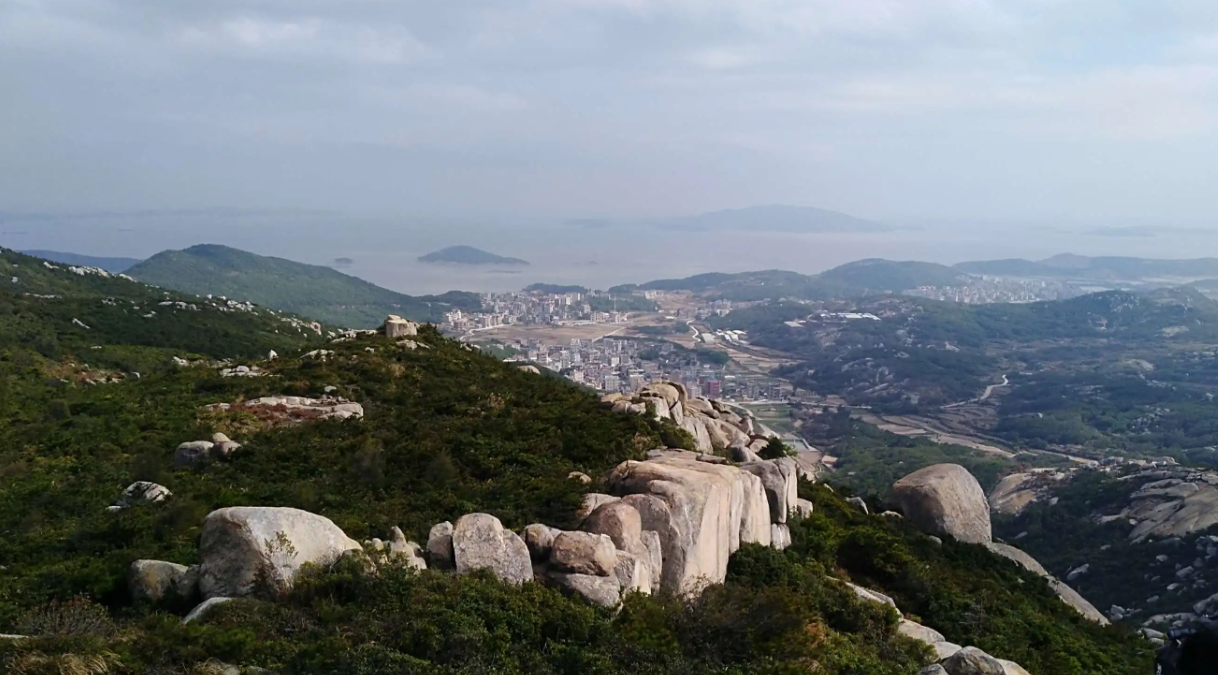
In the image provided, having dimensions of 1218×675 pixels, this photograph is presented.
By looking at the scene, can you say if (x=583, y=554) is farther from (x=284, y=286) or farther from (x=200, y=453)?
(x=284, y=286)

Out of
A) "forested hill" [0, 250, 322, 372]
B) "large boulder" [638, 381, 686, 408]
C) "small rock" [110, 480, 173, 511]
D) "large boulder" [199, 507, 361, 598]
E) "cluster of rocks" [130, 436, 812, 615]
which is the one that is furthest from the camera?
"forested hill" [0, 250, 322, 372]

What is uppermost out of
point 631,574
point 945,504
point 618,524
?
point 618,524

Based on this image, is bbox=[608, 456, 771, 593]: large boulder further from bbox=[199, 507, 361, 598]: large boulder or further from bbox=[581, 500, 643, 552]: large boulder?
bbox=[199, 507, 361, 598]: large boulder

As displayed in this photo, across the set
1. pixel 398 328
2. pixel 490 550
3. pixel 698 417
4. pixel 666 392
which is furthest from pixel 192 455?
pixel 398 328

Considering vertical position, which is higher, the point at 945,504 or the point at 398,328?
the point at 398,328

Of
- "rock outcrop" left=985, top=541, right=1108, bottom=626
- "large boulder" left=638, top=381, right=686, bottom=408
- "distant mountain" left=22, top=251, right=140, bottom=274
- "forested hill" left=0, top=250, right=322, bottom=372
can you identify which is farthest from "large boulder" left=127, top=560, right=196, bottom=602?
"distant mountain" left=22, top=251, right=140, bottom=274
